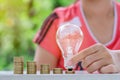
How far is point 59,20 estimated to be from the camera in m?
1.34

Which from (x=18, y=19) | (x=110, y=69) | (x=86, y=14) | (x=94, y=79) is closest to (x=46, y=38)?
(x=86, y=14)

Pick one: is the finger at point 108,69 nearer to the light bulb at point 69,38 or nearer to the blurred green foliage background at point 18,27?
the light bulb at point 69,38

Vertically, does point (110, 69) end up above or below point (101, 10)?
below

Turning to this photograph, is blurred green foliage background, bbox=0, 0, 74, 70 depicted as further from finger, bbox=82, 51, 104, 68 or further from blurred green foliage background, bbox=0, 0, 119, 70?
finger, bbox=82, 51, 104, 68

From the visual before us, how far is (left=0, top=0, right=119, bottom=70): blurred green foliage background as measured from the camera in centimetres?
244

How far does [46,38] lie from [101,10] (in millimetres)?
192

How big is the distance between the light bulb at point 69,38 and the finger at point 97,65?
37 mm

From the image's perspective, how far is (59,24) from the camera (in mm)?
1328

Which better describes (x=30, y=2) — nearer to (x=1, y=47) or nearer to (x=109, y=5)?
(x=1, y=47)

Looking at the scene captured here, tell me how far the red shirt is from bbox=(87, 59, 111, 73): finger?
16.2 inches

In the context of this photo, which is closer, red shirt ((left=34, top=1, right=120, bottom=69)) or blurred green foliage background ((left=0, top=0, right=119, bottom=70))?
red shirt ((left=34, top=1, right=120, bottom=69))

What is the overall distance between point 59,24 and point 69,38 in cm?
51

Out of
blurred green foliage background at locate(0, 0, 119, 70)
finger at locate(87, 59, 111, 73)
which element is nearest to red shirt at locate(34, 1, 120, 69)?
finger at locate(87, 59, 111, 73)

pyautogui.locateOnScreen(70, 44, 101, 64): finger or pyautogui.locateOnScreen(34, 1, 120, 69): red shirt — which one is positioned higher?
pyautogui.locateOnScreen(34, 1, 120, 69): red shirt
